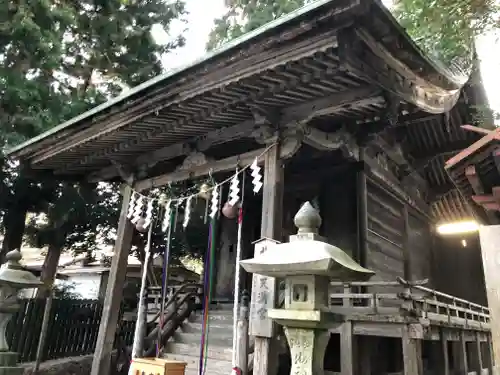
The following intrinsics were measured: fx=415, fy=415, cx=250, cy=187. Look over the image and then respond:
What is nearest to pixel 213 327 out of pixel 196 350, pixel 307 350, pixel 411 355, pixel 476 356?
pixel 196 350

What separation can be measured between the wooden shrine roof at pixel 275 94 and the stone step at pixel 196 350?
3597 millimetres

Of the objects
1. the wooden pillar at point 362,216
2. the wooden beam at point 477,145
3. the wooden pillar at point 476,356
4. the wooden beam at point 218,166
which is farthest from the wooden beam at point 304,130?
the wooden pillar at point 476,356

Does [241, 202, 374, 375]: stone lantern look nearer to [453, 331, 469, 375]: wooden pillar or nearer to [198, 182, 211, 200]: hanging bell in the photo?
[198, 182, 211, 200]: hanging bell

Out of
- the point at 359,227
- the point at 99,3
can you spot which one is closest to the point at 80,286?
the point at 99,3

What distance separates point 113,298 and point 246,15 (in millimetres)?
12171

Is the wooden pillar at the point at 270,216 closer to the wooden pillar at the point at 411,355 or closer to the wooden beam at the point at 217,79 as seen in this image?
the wooden beam at the point at 217,79

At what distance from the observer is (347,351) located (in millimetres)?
6195

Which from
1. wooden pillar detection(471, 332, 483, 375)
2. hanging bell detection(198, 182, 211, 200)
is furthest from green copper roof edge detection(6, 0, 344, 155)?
wooden pillar detection(471, 332, 483, 375)

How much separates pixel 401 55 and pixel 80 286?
24.4 meters

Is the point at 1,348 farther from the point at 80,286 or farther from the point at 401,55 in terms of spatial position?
the point at 80,286

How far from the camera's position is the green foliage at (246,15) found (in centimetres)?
1446

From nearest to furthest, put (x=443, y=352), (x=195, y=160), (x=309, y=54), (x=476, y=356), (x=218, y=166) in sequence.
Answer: (x=309, y=54) → (x=443, y=352) → (x=218, y=166) → (x=195, y=160) → (x=476, y=356)

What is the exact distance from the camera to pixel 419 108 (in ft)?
18.6

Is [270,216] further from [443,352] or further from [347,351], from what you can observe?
[443,352]
